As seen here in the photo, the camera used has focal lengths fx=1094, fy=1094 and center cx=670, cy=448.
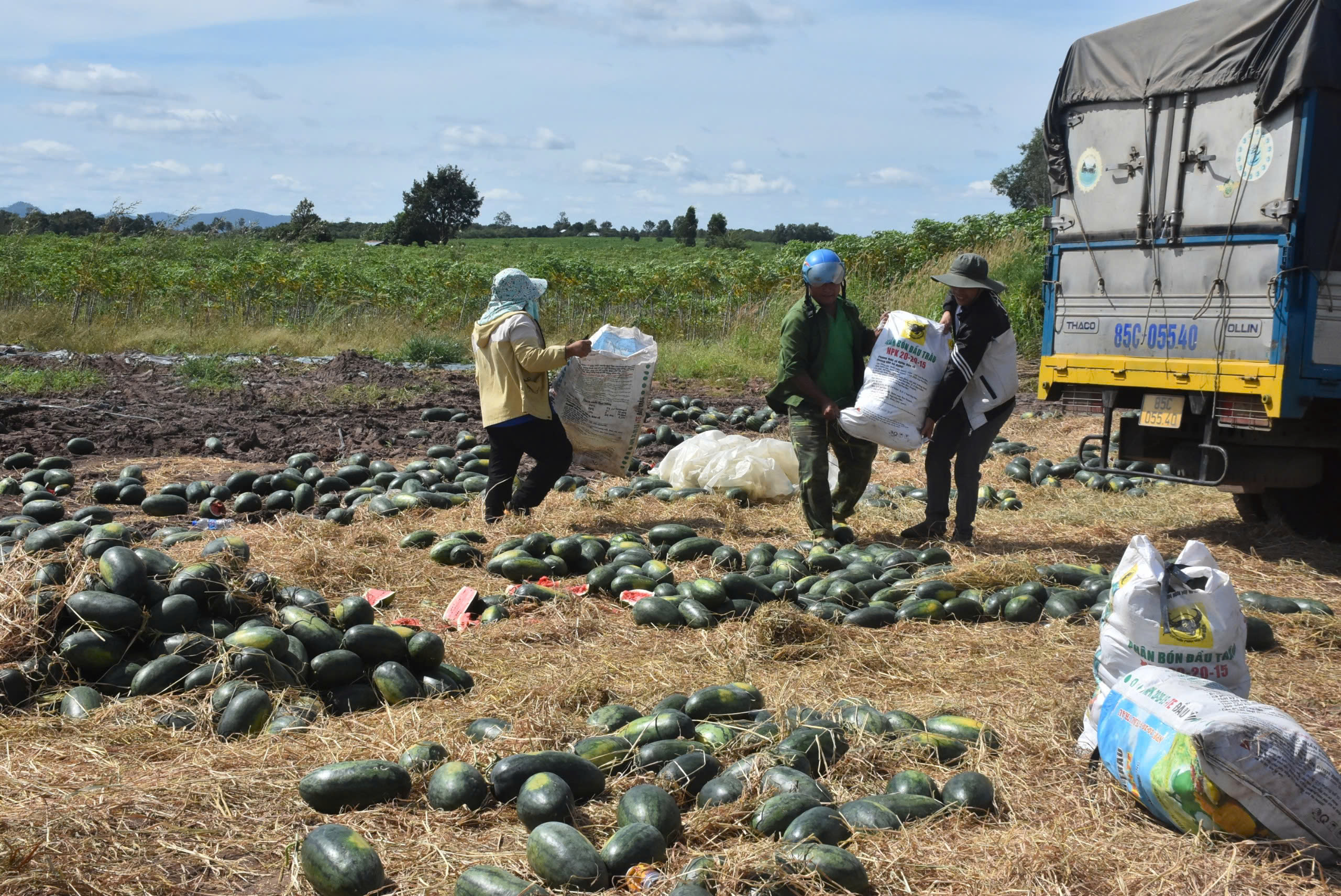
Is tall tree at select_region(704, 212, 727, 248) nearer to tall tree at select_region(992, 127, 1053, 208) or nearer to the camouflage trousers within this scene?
tall tree at select_region(992, 127, 1053, 208)

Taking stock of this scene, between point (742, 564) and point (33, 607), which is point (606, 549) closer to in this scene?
point (742, 564)

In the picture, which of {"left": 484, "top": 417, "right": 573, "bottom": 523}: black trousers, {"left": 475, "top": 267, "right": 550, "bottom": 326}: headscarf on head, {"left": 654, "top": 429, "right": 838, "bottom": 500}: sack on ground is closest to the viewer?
{"left": 475, "top": 267, "right": 550, "bottom": 326}: headscarf on head

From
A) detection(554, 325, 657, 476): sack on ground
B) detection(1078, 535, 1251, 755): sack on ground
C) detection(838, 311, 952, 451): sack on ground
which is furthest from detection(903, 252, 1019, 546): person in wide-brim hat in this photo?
detection(1078, 535, 1251, 755): sack on ground

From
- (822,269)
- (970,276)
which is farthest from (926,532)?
(822,269)

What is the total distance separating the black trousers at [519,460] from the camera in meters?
8.07

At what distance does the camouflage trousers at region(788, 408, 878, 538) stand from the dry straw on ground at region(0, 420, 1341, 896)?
1.02m

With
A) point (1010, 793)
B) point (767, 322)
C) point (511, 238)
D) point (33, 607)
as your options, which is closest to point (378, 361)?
point (767, 322)

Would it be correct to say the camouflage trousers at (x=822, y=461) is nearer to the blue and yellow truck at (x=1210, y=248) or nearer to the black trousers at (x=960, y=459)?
the black trousers at (x=960, y=459)

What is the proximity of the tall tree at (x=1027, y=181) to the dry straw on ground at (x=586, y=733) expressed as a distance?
58911 millimetres

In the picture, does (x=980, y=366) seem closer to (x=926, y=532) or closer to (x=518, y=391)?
(x=926, y=532)

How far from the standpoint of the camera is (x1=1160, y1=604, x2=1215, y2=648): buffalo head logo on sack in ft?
12.7

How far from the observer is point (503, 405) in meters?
7.93

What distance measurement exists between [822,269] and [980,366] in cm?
127

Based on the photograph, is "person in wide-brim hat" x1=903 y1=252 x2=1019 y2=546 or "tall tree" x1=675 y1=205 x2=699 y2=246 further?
"tall tree" x1=675 y1=205 x2=699 y2=246
